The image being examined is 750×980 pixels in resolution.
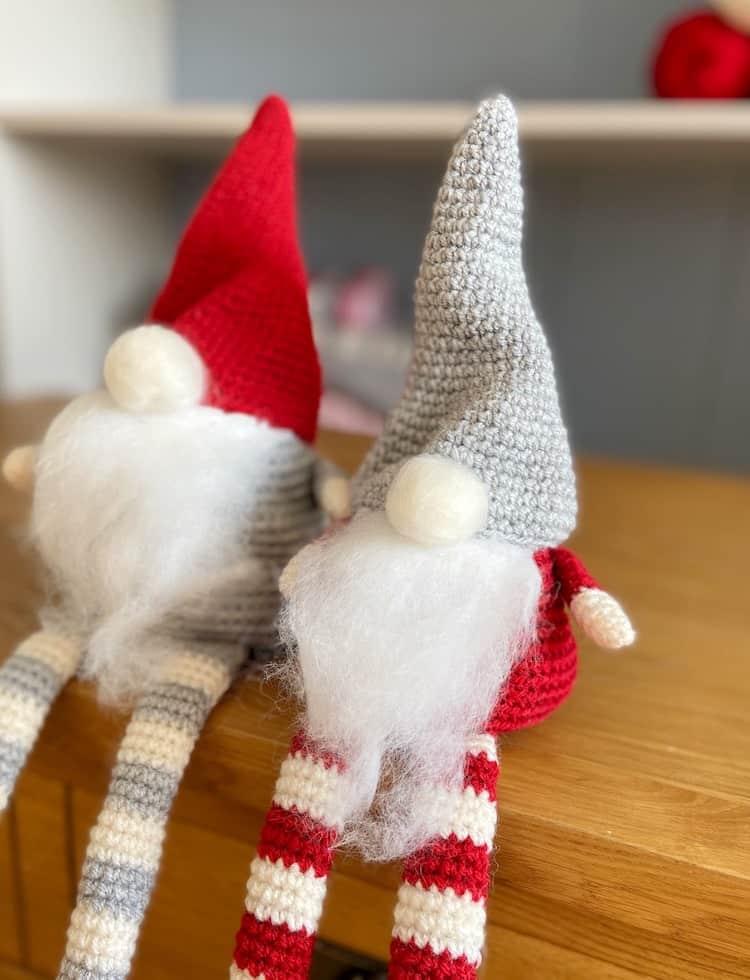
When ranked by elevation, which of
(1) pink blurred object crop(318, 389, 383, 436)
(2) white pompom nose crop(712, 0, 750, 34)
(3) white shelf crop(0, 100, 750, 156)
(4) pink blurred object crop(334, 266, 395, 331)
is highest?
(2) white pompom nose crop(712, 0, 750, 34)

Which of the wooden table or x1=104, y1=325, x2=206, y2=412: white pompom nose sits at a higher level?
x1=104, y1=325, x2=206, y2=412: white pompom nose

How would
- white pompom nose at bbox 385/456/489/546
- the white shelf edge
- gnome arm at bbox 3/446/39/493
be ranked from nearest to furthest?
white pompom nose at bbox 385/456/489/546, gnome arm at bbox 3/446/39/493, the white shelf edge

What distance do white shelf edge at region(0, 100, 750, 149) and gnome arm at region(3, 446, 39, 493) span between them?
0.52 meters

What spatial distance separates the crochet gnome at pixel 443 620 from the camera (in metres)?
0.28

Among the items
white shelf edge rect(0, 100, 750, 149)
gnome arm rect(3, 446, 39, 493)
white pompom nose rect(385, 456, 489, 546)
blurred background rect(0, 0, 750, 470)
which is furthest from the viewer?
blurred background rect(0, 0, 750, 470)

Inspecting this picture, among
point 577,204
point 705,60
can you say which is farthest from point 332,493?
point 577,204

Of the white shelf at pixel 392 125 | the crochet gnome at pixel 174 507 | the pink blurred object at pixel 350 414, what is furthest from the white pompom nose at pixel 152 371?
the pink blurred object at pixel 350 414

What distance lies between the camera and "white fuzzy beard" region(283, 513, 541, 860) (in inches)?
11.1

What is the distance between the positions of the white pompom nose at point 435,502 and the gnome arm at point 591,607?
2.2 inches

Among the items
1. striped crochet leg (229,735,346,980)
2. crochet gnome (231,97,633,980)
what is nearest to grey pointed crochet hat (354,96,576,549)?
crochet gnome (231,97,633,980)

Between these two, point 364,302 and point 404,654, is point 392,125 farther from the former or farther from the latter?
point 404,654

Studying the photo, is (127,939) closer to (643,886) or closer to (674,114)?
(643,886)

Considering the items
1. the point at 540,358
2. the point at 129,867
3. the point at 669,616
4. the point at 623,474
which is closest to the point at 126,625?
the point at 129,867

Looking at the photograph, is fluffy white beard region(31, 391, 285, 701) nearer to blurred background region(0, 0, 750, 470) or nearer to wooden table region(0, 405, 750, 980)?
wooden table region(0, 405, 750, 980)
